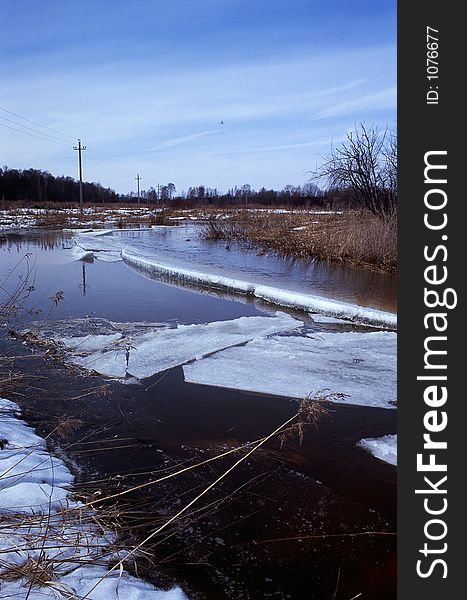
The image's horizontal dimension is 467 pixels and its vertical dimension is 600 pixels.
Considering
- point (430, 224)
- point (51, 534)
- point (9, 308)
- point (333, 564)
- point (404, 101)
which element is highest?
point (404, 101)

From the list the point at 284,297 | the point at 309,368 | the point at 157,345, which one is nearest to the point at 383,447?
the point at 309,368

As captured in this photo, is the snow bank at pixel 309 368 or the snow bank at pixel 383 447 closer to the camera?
the snow bank at pixel 383 447

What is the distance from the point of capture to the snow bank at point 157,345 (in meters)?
5.27

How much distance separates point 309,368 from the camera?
5176mm

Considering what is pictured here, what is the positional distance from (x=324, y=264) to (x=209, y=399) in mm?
10781

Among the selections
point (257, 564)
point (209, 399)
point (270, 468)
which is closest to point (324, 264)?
point (209, 399)

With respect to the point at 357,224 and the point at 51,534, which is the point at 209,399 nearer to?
the point at 51,534

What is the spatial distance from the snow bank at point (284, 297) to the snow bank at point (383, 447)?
386 centimetres

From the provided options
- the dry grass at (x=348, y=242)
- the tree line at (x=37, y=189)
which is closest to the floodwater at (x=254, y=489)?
the dry grass at (x=348, y=242)

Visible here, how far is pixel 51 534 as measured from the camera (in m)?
2.30

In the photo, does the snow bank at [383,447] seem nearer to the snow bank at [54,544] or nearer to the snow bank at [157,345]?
the snow bank at [54,544]

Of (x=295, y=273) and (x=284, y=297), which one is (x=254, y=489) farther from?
(x=295, y=273)

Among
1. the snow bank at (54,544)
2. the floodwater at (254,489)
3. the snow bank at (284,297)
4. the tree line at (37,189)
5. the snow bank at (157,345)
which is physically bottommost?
the floodwater at (254,489)

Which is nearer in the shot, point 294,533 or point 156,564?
point 156,564
